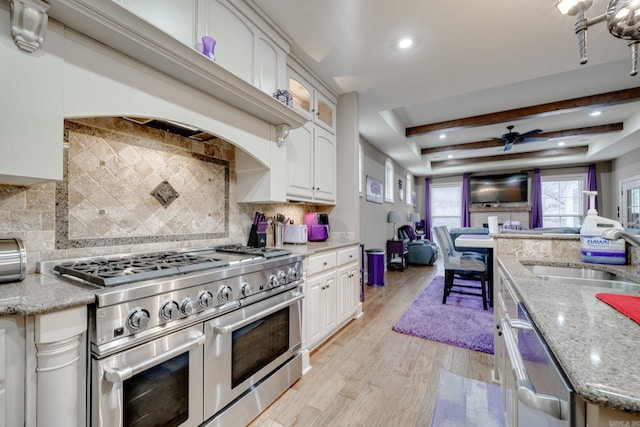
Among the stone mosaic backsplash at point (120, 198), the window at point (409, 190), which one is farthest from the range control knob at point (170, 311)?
the window at point (409, 190)

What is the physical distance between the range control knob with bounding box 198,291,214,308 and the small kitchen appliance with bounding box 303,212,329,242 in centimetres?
170

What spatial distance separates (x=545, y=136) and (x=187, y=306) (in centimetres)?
717

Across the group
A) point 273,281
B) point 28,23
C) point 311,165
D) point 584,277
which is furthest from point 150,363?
point 584,277

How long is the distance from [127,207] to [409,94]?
317cm

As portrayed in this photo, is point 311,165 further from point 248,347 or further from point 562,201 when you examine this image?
point 562,201

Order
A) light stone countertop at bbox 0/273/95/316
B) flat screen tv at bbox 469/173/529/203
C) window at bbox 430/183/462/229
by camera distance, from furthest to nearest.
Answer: window at bbox 430/183/462/229 → flat screen tv at bbox 469/173/529/203 → light stone countertop at bbox 0/273/95/316

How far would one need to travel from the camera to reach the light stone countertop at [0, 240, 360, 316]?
2.64 ft

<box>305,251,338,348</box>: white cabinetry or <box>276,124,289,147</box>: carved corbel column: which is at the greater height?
<box>276,124,289,147</box>: carved corbel column

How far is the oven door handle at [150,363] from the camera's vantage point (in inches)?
37.4

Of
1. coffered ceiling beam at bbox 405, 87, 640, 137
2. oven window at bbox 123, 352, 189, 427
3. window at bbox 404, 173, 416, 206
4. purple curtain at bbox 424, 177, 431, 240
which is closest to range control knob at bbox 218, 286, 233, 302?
oven window at bbox 123, 352, 189, 427

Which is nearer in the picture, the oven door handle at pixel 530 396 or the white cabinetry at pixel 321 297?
the oven door handle at pixel 530 396

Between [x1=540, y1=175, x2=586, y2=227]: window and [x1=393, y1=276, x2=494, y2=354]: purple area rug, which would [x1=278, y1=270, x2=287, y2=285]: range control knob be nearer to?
[x1=393, y1=276, x2=494, y2=354]: purple area rug

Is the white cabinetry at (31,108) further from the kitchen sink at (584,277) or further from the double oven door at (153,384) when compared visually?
the kitchen sink at (584,277)

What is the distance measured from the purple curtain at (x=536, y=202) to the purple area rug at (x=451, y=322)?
19.3 ft
